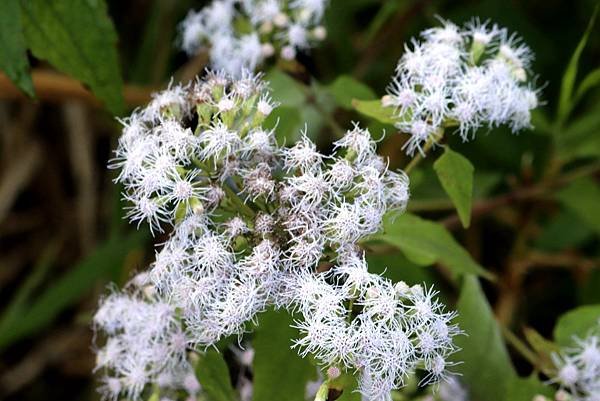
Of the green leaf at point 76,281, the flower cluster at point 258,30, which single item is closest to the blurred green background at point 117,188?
the green leaf at point 76,281

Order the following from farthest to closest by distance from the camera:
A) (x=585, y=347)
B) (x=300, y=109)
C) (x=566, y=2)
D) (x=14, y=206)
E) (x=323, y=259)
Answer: (x=14, y=206) → (x=566, y=2) → (x=300, y=109) → (x=585, y=347) → (x=323, y=259)

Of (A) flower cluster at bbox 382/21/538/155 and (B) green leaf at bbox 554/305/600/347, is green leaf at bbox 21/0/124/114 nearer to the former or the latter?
(A) flower cluster at bbox 382/21/538/155

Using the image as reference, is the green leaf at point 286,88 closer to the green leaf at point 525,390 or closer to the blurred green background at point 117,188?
the blurred green background at point 117,188

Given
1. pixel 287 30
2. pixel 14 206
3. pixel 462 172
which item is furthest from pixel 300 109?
pixel 14 206

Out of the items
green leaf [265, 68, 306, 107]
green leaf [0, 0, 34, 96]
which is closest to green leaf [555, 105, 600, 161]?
green leaf [265, 68, 306, 107]

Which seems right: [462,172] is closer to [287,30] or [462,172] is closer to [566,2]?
[287,30]

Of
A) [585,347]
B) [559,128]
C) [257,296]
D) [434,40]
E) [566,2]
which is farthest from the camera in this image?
[566,2]

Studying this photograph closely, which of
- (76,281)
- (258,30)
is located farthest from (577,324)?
(76,281)

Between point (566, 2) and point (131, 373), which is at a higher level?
point (131, 373)
